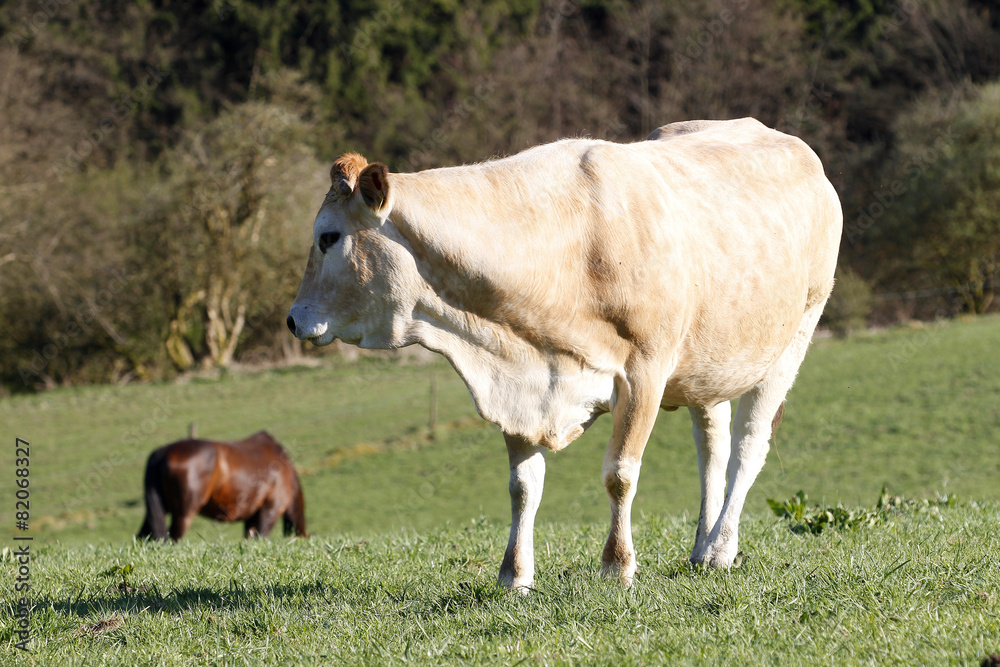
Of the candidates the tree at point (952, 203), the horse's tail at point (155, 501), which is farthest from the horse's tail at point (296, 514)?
the tree at point (952, 203)

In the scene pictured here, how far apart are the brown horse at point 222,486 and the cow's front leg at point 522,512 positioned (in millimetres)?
7336

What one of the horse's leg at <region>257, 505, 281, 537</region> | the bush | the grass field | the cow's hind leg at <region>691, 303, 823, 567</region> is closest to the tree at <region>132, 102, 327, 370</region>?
the bush

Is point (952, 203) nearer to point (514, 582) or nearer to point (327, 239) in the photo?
point (514, 582)

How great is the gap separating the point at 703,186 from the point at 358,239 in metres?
1.67

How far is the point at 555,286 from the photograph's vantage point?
399 cm

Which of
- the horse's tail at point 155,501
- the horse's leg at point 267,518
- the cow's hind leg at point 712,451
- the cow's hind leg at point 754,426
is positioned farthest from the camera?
the horse's leg at point 267,518

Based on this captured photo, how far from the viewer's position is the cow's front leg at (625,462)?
13.4ft

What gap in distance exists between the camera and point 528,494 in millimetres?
4328

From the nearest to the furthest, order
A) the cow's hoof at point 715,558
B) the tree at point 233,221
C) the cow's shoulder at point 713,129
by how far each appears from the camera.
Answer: the cow's hoof at point 715,558 < the cow's shoulder at point 713,129 < the tree at point 233,221

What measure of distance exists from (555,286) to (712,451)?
1.60 metres

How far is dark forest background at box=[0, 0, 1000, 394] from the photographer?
110 ft

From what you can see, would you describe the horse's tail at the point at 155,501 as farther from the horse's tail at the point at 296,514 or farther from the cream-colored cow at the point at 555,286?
the cream-colored cow at the point at 555,286

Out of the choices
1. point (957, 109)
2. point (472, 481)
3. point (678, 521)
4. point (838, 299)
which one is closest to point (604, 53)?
point (957, 109)

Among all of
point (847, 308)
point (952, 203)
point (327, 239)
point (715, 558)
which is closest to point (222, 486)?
point (715, 558)
